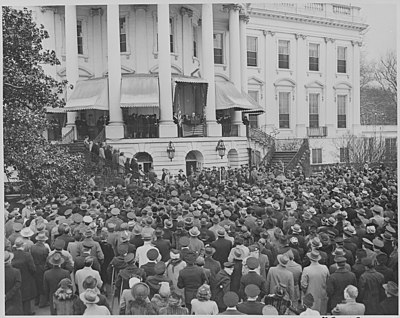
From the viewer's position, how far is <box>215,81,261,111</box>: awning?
10.0 m

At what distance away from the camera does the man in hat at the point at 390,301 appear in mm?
5771

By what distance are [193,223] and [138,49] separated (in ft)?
18.5

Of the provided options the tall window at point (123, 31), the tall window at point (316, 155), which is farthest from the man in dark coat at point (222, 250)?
the tall window at point (123, 31)

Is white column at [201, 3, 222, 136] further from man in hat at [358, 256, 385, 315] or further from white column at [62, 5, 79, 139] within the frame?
man in hat at [358, 256, 385, 315]

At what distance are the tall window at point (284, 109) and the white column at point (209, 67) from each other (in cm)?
126

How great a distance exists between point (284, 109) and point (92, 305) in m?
6.16

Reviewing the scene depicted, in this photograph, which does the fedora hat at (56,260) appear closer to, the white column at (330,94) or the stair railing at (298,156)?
the stair railing at (298,156)

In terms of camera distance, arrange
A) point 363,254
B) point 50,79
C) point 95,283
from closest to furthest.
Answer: point 95,283
point 363,254
point 50,79

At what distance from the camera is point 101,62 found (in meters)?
10.0

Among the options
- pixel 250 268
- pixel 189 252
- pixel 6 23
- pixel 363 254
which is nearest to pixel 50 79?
pixel 6 23

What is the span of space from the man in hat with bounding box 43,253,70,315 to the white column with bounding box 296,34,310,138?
18.7ft

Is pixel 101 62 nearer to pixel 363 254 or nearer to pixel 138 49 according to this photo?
pixel 138 49

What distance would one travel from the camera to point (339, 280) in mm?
5586

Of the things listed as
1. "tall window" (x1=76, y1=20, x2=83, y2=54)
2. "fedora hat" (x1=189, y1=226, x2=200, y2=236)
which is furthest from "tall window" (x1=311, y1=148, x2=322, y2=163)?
"tall window" (x1=76, y1=20, x2=83, y2=54)
